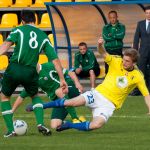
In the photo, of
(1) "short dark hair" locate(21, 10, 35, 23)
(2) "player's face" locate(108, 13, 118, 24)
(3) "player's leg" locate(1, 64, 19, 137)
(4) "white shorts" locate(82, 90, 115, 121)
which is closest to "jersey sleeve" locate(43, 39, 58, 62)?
(1) "short dark hair" locate(21, 10, 35, 23)

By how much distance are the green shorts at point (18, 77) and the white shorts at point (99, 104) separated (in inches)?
34.4

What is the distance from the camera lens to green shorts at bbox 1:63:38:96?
12539 mm

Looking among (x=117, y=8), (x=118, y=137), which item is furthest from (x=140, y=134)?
(x=117, y=8)

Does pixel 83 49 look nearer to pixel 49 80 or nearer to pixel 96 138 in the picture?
pixel 49 80

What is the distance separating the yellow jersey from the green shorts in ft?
3.66

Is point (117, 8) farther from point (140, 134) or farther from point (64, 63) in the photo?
point (140, 134)

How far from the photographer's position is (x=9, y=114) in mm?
12750

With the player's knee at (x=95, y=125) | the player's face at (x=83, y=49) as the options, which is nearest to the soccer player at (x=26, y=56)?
the player's knee at (x=95, y=125)

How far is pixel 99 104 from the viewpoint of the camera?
13.0 metres

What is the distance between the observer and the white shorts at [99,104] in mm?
12891

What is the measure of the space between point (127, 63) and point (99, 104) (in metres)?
0.75

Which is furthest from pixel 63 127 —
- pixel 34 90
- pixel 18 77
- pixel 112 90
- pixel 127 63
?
pixel 127 63

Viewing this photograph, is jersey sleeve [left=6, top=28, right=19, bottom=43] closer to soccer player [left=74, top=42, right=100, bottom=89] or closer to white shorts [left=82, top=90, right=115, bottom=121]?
white shorts [left=82, top=90, right=115, bottom=121]

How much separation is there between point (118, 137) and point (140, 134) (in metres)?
0.58
